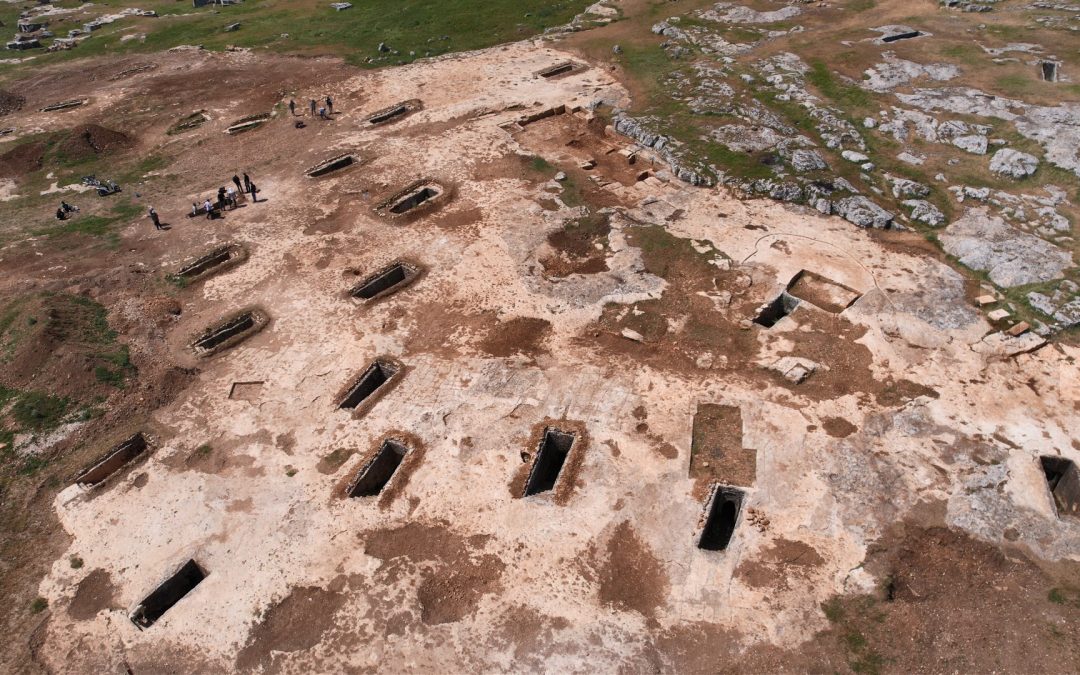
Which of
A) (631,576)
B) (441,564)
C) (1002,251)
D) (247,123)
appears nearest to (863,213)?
(1002,251)

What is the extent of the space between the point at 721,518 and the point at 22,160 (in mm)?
48041

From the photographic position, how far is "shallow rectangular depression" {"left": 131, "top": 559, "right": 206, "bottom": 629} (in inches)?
660

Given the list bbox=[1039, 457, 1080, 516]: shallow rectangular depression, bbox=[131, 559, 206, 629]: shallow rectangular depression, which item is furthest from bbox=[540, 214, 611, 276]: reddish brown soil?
bbox=[131, 559, 206, 629]: shallow rectangular depression

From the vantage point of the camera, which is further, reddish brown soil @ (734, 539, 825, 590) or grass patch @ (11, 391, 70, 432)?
grass patch @ (11, 391, 70, 432)

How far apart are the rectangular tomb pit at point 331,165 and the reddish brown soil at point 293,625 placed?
26367 mm

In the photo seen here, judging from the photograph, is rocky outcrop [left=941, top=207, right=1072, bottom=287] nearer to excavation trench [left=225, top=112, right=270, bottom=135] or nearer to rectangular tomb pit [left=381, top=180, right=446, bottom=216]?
rectangular tomb pit [left=381, top=180, right=446, bottom=216]

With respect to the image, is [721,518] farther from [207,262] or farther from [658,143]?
[207,262]

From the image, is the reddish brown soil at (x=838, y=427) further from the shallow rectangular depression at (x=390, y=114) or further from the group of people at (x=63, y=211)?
the group of people at (x=63, y=211)

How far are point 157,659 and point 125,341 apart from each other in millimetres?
14732

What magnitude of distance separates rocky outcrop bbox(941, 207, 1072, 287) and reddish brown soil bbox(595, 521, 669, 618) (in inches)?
819

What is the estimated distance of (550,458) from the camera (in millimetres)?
21000

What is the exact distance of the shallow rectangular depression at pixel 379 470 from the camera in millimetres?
19562

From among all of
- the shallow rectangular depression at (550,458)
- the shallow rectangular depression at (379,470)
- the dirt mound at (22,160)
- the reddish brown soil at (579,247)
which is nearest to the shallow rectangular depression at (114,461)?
the shallow rectangular depression at (379,470)

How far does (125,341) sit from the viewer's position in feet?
81.7
